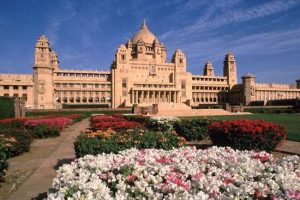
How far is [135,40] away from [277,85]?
52526mm

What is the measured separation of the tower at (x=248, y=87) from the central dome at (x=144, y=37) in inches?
1282

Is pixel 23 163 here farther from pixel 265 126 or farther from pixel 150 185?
pixel 265 126

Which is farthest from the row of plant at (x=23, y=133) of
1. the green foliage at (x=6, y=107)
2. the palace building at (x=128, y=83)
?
the palace building at (x=128, y=83)

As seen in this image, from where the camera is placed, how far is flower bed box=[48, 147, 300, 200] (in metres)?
4.41

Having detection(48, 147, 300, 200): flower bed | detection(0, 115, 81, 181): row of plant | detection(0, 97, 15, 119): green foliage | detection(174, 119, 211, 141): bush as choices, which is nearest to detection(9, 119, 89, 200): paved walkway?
detection(0, 115, 81, 181): row of plant

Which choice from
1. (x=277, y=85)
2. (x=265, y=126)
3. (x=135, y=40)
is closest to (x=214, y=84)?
(x=277, y=85)

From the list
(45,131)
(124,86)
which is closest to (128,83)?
(124,86)

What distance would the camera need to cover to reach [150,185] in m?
4.98

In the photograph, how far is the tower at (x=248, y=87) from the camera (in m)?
90.9

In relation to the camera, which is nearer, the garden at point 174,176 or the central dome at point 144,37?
the garden at point 174,176

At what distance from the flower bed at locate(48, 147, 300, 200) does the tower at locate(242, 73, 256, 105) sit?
8719 cm

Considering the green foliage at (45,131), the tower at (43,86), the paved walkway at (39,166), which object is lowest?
the paved walkway at (39,166)

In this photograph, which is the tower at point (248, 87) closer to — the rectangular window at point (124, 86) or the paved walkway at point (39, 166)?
the rectangular window at point (124, 86)

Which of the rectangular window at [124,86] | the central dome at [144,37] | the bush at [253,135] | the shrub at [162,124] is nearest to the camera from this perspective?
the bush at [253,135]
